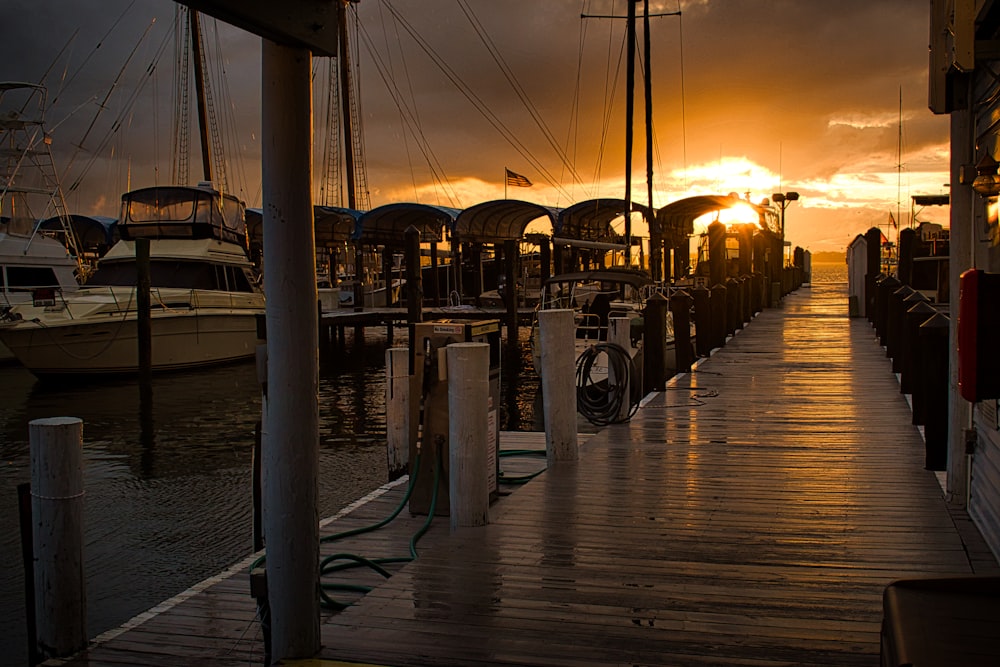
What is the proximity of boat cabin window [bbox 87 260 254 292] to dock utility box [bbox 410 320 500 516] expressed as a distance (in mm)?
22102

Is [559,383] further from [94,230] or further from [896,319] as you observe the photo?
[94,230]

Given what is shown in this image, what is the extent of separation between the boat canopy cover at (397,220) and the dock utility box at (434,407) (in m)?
34.4

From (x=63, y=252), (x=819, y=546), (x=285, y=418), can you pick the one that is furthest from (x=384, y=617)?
(x=63, y=252)

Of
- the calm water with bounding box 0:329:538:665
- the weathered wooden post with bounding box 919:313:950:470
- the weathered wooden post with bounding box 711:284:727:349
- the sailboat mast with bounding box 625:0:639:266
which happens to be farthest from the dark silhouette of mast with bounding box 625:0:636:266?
the weathered wooden post with bounding box 919:313:950:470

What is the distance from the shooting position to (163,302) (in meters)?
25.2

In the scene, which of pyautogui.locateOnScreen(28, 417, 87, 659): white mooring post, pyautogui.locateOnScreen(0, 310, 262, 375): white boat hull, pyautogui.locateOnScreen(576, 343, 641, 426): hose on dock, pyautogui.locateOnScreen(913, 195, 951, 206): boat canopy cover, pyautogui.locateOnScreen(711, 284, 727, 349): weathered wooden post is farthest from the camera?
pyautogui.locateOnScreen(913, 195, 951, 206): boat canopy cover

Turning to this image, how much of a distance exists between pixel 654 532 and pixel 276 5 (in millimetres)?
3676

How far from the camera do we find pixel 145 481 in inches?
512

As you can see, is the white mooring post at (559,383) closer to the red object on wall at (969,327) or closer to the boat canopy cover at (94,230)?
the red object on wall at (969,327)

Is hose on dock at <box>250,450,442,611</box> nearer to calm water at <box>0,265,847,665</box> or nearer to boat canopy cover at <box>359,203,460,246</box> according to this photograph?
calm water at <box>0,265,847,665</box>

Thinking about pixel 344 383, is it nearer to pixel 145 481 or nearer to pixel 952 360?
pixel 145 481

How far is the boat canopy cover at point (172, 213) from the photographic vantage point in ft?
92.6

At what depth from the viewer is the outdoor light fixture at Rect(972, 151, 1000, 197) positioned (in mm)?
4773

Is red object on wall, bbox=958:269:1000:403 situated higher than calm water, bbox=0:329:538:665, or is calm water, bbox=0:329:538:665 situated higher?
red object on wall, bbox=958:269:1000:403
